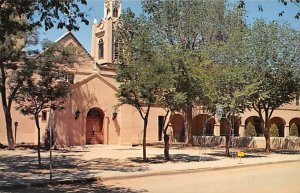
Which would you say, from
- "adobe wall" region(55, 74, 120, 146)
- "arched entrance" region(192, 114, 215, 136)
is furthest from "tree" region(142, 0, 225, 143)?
"arched entrance" region(192, 114, 215, 136)

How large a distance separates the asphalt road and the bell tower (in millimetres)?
40459

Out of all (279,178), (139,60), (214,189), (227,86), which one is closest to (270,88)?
(227,86)

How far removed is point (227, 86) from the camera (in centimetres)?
2647

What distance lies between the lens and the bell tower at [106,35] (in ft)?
189

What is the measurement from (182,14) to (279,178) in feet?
75.4

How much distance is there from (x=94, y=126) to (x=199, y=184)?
78.3ft

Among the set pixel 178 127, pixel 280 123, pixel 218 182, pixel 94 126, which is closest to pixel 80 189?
pixel 218 182

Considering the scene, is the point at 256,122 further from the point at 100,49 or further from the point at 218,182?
the point at 218,182

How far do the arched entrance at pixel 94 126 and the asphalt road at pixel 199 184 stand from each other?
20.3 metres

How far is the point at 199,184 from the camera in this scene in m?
14.6

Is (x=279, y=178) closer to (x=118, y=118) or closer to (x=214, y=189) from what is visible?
(x=214, y=189)

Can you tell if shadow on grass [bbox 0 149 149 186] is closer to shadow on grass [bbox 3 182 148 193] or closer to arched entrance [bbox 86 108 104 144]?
shadow on grass [bbox 3 182 148 193]

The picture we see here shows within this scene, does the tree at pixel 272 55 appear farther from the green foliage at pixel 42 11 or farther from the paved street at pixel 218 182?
the green foliage at pixel 42 11

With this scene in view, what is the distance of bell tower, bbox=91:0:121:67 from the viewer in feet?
189
